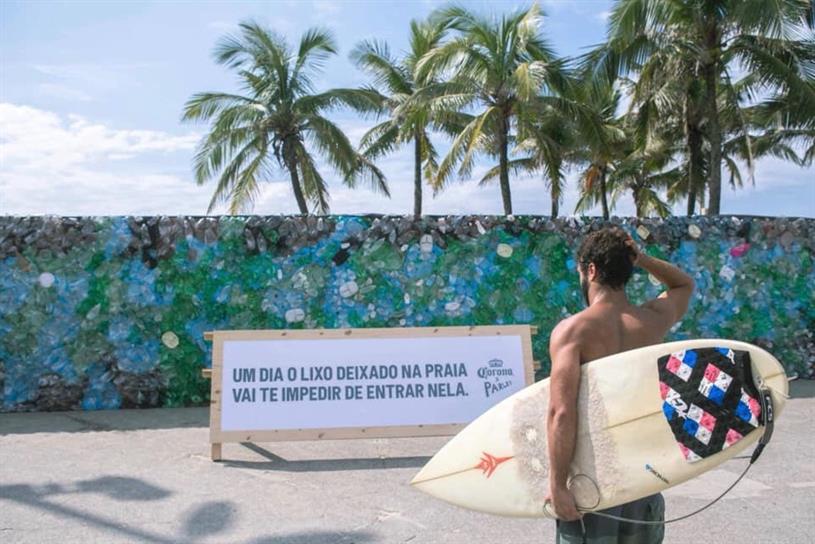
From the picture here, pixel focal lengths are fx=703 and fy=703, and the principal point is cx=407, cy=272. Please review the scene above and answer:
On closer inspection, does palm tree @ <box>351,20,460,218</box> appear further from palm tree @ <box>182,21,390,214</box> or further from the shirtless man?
the shirtless man

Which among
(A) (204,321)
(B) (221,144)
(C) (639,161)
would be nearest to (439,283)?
(A) (204,321)

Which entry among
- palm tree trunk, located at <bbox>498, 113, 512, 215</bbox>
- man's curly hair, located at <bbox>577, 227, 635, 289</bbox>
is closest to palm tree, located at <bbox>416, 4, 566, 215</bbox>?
palm tree trunk, located at <bbox>498, 113, 512, 215</bbox>

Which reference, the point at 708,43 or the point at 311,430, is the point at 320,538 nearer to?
the point at 311,430

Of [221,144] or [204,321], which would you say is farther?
[221,144]

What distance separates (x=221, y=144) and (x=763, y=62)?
13.8m

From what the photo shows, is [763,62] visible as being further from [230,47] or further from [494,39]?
[230,47]

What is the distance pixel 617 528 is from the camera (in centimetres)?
255

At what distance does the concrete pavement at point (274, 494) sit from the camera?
4340 millimetres

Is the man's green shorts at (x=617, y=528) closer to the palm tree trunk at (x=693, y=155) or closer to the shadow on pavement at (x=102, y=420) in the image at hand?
the shadow on pavement at (x=102, y=420)

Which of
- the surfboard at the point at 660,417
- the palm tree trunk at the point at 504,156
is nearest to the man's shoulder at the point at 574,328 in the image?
the surfboard at the point at 660,417

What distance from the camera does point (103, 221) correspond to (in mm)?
7824

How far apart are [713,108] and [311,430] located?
15.0 m

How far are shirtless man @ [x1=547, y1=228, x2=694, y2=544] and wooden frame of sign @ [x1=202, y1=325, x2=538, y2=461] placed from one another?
12.4 feet

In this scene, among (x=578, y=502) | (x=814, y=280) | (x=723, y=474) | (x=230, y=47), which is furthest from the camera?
(x=230, y=47)
